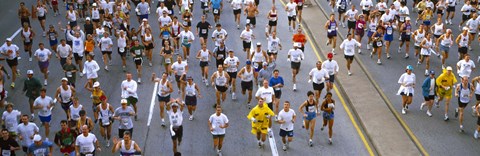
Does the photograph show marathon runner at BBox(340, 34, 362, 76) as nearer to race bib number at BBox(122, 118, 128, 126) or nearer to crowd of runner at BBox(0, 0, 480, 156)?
crowd of runner at BBox(0, 0, 480, 156)

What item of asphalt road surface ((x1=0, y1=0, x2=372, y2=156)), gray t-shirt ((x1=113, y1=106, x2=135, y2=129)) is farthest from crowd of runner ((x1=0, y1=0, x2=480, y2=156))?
asphalt road surface ((x1=0, y1=0, x2=372, y2=156))

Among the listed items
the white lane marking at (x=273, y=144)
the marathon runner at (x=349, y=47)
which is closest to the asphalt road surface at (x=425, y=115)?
the marathon runner at (x=349, y=47)

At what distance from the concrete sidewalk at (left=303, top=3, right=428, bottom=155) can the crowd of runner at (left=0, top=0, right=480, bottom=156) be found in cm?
63

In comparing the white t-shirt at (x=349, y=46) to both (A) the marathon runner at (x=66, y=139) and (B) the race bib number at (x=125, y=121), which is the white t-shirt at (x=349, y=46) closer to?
(B) the race bib number at (x=125, y=121)

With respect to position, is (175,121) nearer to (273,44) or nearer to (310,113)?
(310,113)

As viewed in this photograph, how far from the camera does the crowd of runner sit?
66.3 ft

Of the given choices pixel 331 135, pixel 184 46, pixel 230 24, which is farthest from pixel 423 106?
pixel 230 24

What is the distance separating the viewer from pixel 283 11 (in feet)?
121

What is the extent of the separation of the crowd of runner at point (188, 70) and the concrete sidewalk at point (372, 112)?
25.0 inches

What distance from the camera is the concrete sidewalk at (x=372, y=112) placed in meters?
21.7

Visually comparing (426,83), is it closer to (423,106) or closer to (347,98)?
(423,106)

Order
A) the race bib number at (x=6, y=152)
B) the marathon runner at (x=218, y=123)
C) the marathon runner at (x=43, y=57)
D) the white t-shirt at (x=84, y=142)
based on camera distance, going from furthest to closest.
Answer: the marathon runner at (x=43, y=57) < the marathon runner at (x=218, y=123) < the race bib number at (x=6, y=152) < the white t-shirt at (x=84, y=142)

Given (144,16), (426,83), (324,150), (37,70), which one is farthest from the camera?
Result: (144,16)

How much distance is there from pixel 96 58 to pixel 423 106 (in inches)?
516
